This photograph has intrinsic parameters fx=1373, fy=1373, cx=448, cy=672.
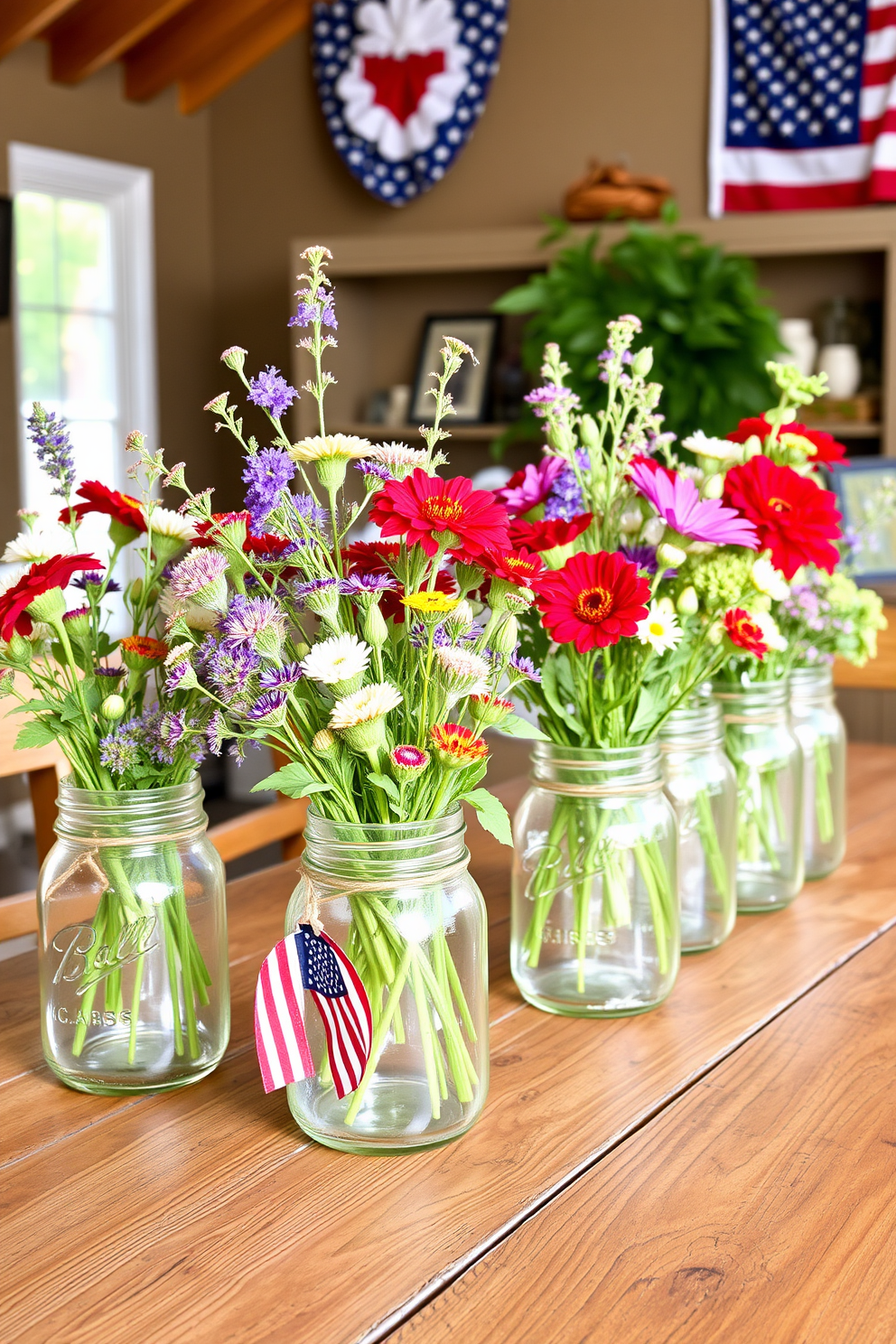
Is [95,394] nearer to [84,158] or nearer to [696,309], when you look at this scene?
[84,158]

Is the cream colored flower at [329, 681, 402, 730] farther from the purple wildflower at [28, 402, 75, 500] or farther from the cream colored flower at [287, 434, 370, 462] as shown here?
the purple wildflower at [28, 402, 75, 500]

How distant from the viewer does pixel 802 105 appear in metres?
4.20

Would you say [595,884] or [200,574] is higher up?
[200,574]

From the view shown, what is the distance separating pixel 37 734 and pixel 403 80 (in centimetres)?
435

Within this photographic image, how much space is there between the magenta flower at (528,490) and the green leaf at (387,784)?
0.31 meters

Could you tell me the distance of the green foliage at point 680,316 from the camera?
3957 mm

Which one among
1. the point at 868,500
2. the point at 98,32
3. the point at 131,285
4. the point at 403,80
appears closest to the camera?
the point at 868,500

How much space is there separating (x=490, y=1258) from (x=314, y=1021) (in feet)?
0.51

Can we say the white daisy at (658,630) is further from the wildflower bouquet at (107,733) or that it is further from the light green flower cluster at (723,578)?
the wildflower bouquet at (107,733)

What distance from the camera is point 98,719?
786 mm

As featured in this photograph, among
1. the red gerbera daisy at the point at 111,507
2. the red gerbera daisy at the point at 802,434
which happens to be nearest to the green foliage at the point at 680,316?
the red gerbera daisy at the point at 802,434

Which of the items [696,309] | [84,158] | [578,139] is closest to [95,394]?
[84,158]

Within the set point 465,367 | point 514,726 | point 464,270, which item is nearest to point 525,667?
point 514,726

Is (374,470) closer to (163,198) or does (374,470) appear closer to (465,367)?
(465,367)
